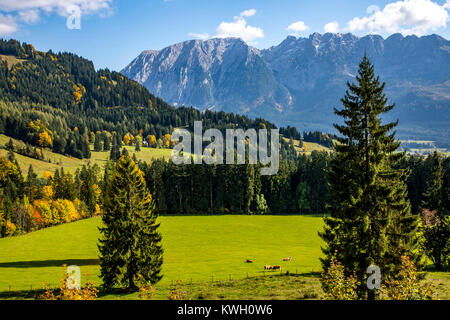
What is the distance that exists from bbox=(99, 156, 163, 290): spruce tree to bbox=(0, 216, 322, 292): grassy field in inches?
290

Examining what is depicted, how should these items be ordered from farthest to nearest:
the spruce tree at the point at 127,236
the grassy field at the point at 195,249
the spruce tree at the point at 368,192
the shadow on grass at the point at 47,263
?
the shadow on grass at the point at 47,263 < the grassy field at the point at 195,249 < the spruce tree at the point at 127,236 < the spruce tree at the point at 368,192

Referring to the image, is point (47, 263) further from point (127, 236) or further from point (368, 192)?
A: point (368, 192)

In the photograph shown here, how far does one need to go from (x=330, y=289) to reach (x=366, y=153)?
39.1 feet

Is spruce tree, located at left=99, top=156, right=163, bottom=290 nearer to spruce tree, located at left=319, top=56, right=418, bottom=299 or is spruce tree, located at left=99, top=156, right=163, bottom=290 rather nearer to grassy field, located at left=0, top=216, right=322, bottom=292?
grassy field, located at left=0, top=216, right=322, bottom=292

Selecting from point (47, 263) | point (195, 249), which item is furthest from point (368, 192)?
point (47, 263)

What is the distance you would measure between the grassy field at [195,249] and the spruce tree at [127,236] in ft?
24.2

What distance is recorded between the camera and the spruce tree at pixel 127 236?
A: 3931cm

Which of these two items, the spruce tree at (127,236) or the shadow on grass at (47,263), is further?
the shadow on grass at (47,263)

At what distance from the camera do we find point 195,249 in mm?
72188

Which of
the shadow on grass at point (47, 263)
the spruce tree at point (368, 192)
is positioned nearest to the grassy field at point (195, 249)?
the shadow on grass at point (47, 263)

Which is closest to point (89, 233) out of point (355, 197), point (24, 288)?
point (24, 288)

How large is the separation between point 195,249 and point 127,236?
34485mm

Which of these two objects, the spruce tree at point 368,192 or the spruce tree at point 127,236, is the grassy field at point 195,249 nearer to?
the spruce tree at point 127,236
